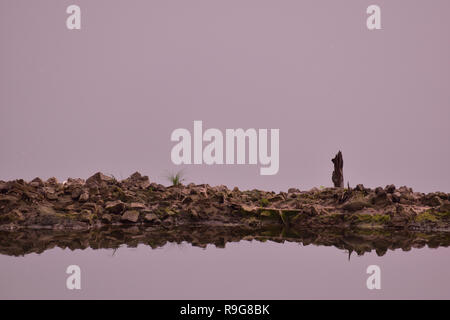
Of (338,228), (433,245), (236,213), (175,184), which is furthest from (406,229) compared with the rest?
(175,184)

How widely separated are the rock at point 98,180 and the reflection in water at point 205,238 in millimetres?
2594

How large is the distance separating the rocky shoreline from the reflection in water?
503 mm

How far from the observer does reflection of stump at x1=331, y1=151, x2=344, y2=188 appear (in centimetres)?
1841

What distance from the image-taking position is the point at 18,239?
38.3 ft

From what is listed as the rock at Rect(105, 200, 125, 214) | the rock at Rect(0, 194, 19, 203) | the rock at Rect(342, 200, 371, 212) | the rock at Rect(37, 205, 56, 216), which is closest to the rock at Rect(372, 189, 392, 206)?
the rock at Rect(342, 200, 371, 212)

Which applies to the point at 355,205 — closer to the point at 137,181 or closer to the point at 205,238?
the point at 205,238

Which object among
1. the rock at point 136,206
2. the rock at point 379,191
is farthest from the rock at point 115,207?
the rock at point 379,191

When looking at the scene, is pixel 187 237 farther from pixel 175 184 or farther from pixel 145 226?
pixel 175 184

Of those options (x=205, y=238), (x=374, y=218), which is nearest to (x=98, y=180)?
(x=205, y=238)

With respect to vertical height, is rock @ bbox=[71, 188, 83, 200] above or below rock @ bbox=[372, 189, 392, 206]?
above

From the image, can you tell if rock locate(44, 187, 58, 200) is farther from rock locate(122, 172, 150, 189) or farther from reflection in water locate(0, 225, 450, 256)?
rock locate(122, 172, 150, 189)

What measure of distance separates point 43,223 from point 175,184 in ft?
14.4

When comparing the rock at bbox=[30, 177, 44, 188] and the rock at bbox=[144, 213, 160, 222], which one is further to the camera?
the rock at bbox=[30, 177, 44, 188]

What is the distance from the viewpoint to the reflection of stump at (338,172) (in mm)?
18406
